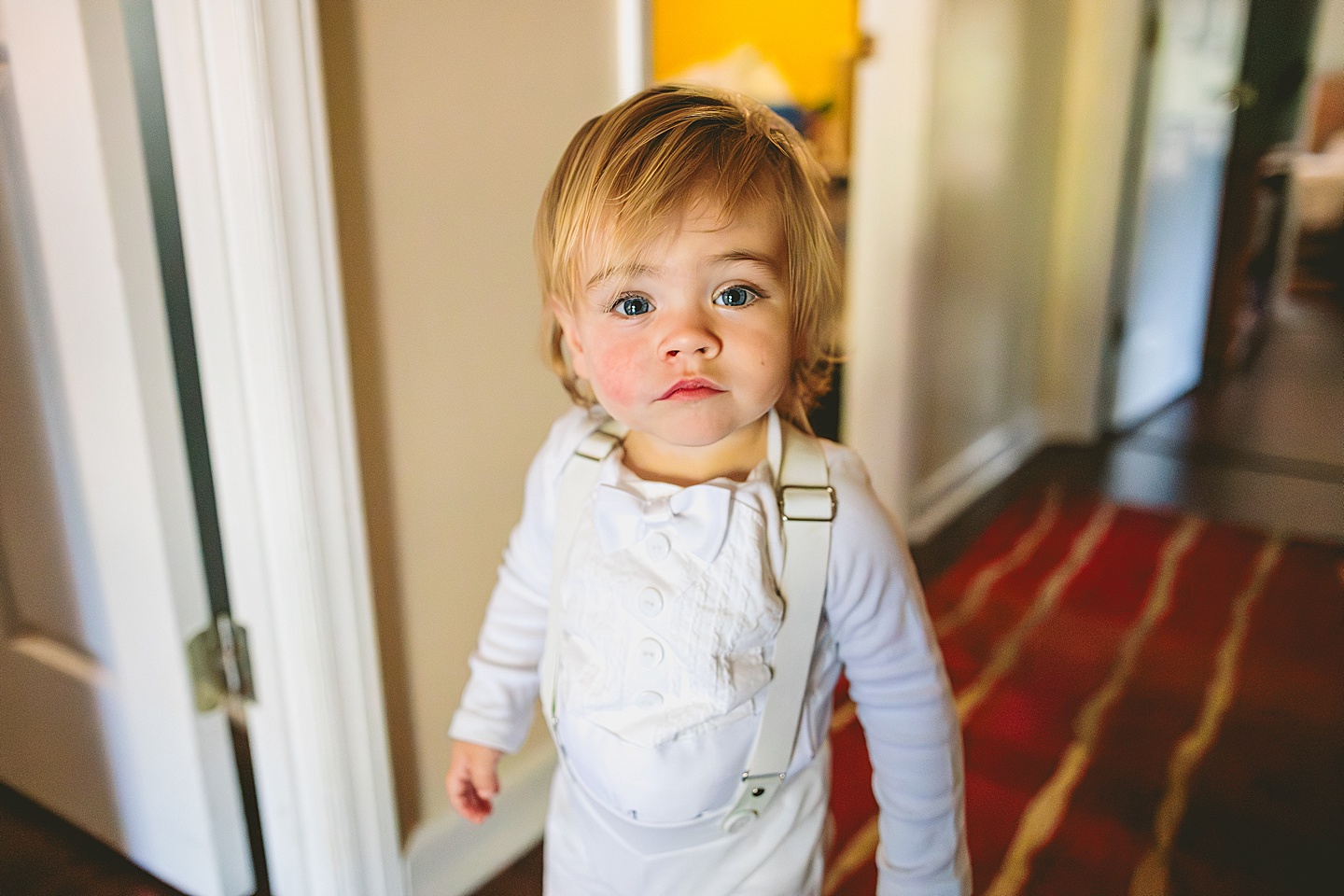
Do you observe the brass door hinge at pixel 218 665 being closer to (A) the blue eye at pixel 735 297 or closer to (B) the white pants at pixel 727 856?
(B) the white pants at pixel 727 856

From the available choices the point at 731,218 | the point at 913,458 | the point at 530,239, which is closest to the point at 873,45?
the point at 913,458

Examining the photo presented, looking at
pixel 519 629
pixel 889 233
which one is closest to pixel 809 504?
pixel 519 629

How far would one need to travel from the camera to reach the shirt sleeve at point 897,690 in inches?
26.7

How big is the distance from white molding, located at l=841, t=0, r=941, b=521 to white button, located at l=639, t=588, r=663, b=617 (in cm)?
156

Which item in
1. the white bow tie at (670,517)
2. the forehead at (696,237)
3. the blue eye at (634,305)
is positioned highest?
the forehead at (696,237)

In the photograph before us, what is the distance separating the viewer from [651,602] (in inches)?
25.7

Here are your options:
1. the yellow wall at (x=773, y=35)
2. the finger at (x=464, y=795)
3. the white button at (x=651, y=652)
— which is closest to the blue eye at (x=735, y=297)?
the white button at (x=651, y=652)

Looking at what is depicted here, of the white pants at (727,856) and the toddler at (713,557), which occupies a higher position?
the toddler at (713,557)

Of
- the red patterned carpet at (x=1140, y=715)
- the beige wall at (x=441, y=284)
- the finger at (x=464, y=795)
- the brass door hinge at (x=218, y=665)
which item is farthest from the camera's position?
the red patterned carpet at (x=1140, y=715)

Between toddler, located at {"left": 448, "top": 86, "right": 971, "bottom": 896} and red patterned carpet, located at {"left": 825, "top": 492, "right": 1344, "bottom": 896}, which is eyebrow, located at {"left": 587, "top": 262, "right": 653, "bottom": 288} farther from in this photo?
red patterned carpet, located at {"left": 825, "top": 492, "right": 1344, "bottom": 896}

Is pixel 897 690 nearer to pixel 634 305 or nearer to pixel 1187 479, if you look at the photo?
pixel 634 305

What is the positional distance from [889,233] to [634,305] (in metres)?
1.55

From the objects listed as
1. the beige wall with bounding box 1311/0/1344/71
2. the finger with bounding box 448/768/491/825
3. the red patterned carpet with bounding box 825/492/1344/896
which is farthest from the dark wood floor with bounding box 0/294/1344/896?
the beige wall with bounding box 1311/0/1344/71

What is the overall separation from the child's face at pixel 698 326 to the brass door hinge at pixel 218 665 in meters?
0.65
